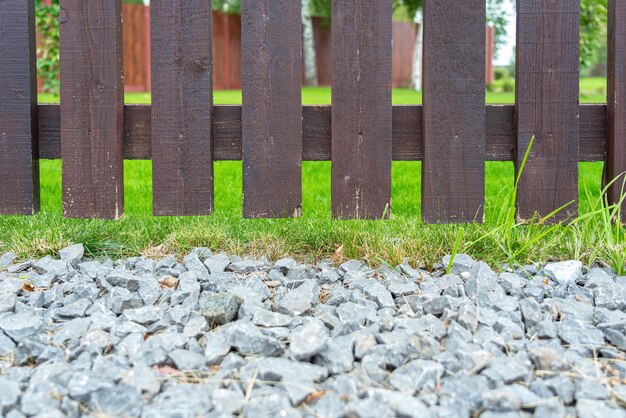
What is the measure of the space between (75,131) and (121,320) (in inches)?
44.3

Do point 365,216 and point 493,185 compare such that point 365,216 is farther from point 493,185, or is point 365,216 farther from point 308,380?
point 493,185

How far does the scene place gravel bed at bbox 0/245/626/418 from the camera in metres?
1.59

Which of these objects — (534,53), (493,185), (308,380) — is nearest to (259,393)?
(308,380)

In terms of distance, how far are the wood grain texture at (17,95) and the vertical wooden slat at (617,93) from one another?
7.31 ft

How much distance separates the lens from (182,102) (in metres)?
2.93

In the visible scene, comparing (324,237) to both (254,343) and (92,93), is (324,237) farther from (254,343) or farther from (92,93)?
(254,343)

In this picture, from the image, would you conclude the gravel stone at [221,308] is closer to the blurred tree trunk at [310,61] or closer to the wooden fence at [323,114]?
the wooden fence at [323,114]

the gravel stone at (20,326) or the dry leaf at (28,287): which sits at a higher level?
the dry leaf at (28,287)

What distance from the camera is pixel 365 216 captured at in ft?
9.80

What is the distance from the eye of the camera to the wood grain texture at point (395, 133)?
2.94 m

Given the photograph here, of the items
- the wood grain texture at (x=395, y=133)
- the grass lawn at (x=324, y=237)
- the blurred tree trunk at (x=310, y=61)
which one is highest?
the blurred tree trunk at (x=310, y=61)

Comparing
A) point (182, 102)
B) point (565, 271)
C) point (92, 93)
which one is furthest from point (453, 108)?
point (92, 93)

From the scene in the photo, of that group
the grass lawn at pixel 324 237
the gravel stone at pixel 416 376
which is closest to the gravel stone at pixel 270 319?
the gravel stone at pixel 416 376

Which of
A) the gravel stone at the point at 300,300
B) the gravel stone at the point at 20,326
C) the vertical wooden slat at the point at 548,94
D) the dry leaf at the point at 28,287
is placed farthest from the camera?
the vertical wooden slat at the point at 548,94
